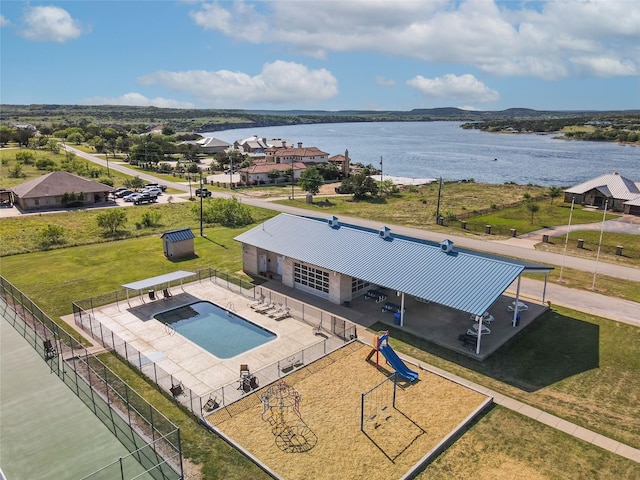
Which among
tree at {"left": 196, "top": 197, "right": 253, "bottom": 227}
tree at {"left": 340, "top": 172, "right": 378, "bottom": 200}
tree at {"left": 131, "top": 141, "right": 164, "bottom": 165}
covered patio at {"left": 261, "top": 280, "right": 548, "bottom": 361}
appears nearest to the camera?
covered patio at {"left": 261, "top": 280, "right": 548, "bottom": 361}

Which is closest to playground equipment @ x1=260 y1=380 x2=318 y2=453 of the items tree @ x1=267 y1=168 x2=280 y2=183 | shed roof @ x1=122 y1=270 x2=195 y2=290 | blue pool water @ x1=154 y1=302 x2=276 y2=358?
blue pool water @ x1=154 y1=302 x2=276 y2=358

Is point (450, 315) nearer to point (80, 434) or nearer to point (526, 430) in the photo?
point (526, 430)

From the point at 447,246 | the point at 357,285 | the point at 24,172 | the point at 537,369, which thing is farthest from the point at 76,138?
the point at 537,369

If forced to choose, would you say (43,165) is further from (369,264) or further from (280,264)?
(369,264)

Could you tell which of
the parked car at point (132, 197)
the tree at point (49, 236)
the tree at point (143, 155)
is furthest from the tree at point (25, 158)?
the tree at point (49, 236)

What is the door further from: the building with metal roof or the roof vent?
the roof vent

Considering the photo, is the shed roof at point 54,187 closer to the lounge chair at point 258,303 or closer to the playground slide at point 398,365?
the lounge chair at point 258,303
